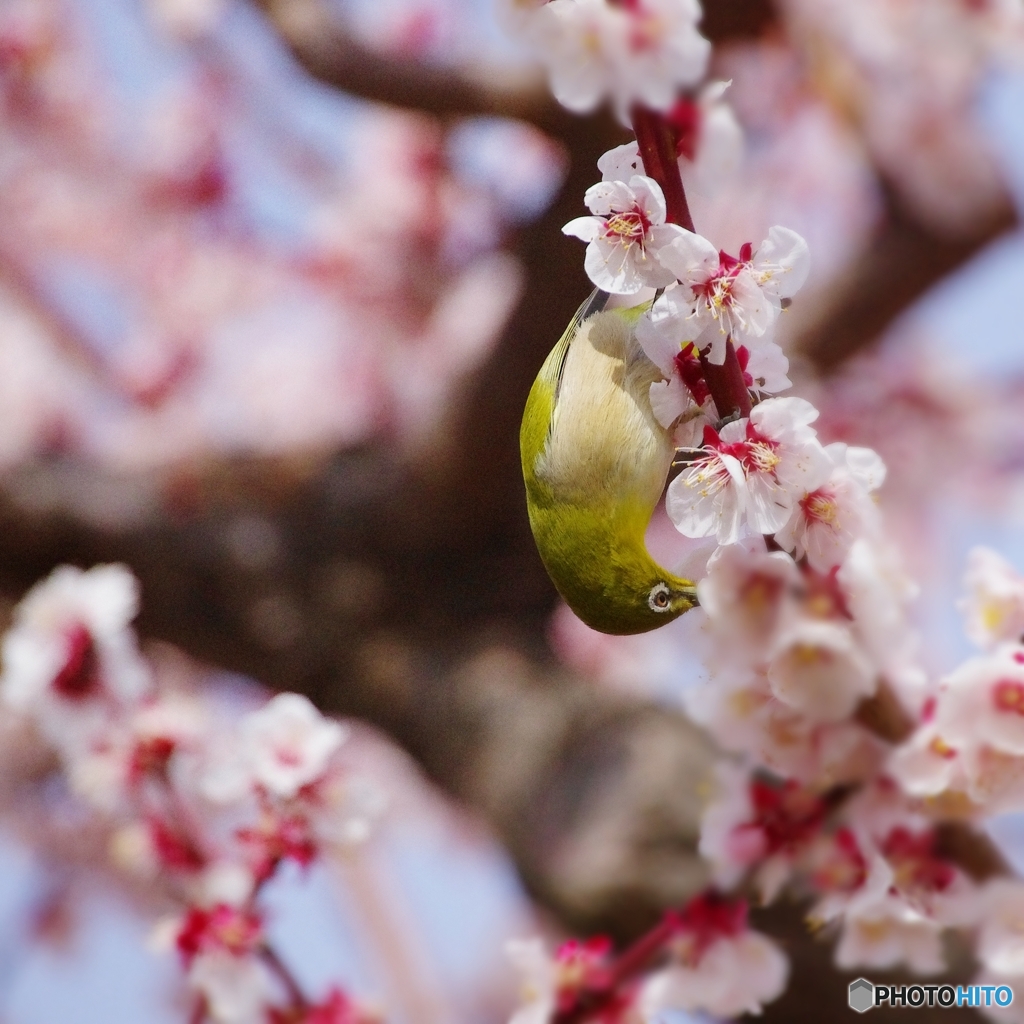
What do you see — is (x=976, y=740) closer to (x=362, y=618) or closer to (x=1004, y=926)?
(x=1004, y=926)

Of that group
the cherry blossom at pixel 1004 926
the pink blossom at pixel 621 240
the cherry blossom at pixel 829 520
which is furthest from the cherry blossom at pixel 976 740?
the pink blossom at pixel 621 240

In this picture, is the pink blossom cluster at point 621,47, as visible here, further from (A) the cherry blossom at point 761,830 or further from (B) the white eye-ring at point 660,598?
(A) the cherry blossom at point 761,830

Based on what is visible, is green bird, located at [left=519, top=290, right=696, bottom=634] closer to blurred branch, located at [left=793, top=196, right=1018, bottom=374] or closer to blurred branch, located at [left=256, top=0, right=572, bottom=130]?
blurred branch, located at [left=256, top=0, right=572, bottom=130]

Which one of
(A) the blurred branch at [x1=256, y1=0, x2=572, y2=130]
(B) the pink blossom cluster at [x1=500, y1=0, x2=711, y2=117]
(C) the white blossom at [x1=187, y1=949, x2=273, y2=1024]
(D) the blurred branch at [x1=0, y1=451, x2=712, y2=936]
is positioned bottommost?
(D) the blurred branch at [x1=0, y1=451, x2=712, y2=936]

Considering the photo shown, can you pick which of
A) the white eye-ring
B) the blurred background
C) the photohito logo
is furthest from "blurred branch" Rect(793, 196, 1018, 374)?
the white eye-ring

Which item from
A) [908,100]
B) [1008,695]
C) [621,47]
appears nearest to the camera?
[621,47]

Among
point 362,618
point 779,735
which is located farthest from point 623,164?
point 362,618
